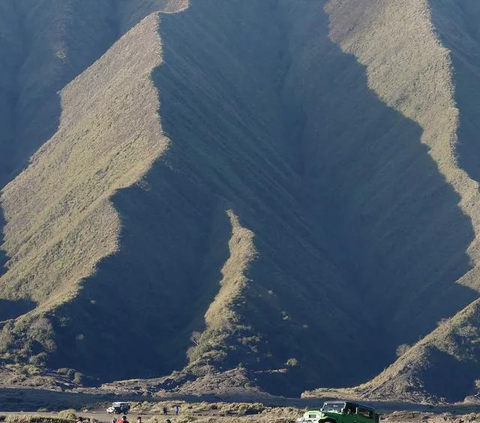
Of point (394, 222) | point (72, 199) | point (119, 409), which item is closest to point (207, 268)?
point (72, 199)

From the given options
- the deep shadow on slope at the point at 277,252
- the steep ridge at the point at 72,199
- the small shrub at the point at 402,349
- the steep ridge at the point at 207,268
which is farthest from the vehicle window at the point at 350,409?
the small shrub at the point at 402,349

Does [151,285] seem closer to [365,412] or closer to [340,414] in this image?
[365,412]

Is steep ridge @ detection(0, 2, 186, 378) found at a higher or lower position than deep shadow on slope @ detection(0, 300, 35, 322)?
higher

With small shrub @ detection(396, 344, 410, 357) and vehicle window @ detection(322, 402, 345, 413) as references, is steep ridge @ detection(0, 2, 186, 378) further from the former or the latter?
vehicle window @ detection(322, 402, 345, 413)

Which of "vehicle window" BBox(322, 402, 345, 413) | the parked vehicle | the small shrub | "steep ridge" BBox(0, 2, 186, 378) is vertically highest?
"steep ridge" BBox(0, 2, 186, 378)

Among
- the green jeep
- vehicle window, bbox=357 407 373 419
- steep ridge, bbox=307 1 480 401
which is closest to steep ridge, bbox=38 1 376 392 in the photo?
steep ridge, bbox=307 1 480 401

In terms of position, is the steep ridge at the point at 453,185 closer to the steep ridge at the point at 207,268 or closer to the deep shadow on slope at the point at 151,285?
the steep ridge at the point at 207,268

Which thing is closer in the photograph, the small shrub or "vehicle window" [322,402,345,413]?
"vehicle window" [322,402,345,413]

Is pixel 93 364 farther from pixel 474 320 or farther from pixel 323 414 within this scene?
pixel 323 414
